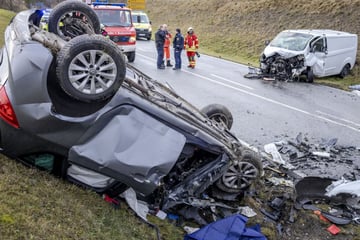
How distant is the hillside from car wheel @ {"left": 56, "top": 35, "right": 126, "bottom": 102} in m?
15.2

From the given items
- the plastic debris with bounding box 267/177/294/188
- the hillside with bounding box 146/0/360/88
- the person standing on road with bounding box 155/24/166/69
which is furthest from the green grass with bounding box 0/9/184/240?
the hillside with bounding box 146/0/360/88

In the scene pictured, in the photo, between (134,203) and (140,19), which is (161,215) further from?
(140,19)

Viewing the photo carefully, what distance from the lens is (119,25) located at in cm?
1669

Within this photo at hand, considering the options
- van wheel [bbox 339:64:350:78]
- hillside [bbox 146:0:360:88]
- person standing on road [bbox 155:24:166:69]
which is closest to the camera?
person standing on road [bbox 155:24:166:69]

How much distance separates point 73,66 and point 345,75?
16.8 meters

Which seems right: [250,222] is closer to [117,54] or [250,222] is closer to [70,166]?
[70,166]

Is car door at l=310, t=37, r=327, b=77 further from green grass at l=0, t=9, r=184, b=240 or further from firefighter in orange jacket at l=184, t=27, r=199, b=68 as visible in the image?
green grass at l=0, t=9, r=184, b=240

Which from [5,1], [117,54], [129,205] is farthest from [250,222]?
[5,1]

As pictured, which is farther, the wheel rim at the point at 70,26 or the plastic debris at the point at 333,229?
the wheel rim at the point at 70,26

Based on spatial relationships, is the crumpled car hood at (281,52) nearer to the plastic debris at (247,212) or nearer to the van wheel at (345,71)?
the van wheel at (345,71)

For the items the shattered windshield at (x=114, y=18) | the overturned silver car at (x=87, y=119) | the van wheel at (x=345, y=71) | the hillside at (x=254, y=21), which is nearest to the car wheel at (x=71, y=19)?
the overturned silver car at (x=87, y=119)

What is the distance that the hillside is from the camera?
77.4 feet

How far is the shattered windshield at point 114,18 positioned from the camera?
16.6 meters

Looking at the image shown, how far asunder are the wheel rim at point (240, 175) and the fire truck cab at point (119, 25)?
40.5 feet
